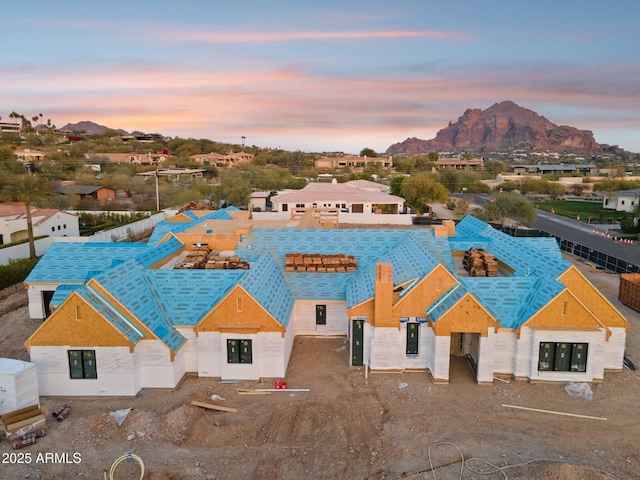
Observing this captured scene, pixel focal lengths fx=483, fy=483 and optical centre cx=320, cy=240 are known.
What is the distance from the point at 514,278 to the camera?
20.6 meters

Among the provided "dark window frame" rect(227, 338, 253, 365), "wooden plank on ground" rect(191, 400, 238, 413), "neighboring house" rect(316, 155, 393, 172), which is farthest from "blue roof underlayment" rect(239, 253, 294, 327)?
"neighboring house" rect(316, 155, 393, 172)

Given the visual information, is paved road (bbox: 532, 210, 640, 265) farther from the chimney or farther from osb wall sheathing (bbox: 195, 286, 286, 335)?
osb wall sheathing (bbox: 195, 286, 286, 335)

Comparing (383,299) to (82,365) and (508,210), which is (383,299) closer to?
(82,365)

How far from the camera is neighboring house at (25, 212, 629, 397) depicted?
1745 centimetres

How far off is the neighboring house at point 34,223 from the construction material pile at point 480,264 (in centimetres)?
3649

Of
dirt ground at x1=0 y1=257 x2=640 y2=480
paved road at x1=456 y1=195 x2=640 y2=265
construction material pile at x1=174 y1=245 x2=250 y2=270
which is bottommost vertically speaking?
dirt ground at x1=0 y1=257 x2=640 y2=480

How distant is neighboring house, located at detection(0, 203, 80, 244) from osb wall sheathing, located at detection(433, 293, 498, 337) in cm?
3784

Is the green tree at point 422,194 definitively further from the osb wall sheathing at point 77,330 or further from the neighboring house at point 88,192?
the osb wall sheathing at point 77,330

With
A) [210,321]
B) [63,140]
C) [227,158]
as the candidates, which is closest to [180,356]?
[210,321]

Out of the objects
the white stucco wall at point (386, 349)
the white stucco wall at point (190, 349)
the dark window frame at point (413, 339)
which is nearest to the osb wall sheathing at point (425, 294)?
the dark window frame at point (413, 339)

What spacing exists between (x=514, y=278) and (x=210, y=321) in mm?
12737

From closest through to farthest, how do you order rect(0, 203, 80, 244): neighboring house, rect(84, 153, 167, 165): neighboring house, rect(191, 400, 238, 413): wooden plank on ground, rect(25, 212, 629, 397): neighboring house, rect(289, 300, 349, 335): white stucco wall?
rect(191, 400, 238, 413): wooden plank on ground < rect(25, 212, 629, 397): neighboring house < rect(289, 300, 349, 335): white stucco wall < rect(0, 203, 80, 244): neighboring house < rect(84, 153, 167, 165): neighboring house

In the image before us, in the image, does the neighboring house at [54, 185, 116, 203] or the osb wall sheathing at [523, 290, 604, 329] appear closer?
the osb wall sheathing at [523, 290, 604, 329]

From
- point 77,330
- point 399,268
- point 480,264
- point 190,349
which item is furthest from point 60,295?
point 480,264
